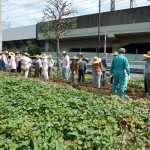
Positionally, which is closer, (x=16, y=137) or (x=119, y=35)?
(x=16, y=137)

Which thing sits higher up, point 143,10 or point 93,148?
point 143,10

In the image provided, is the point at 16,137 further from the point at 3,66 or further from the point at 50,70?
the point at 3,66

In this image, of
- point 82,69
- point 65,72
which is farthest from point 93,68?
point 65,72

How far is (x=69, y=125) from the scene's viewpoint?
6.35 meters

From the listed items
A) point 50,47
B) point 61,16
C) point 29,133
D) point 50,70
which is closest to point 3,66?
point 50,70

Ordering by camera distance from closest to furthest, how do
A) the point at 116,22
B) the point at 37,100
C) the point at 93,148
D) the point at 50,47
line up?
the point at 93,148
the point at 37,100
the point at 116,22
the point at 50,47

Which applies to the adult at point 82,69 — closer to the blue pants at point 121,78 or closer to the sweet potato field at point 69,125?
the blue pants at point 121,78

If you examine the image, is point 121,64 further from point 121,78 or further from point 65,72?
point 65,72

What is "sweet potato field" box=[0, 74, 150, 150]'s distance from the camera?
545 centimetres

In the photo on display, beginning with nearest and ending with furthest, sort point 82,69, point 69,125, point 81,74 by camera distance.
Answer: point 69,125
point 82,69
point 81,74

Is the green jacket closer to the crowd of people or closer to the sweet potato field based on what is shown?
the crowd of people

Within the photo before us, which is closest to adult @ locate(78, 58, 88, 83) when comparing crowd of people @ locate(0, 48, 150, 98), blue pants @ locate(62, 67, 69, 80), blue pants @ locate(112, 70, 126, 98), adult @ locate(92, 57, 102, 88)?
crowd of people @ locate(0, 48, 150, 98)

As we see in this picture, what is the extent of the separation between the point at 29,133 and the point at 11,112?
1.74 m

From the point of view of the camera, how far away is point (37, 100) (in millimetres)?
8930
